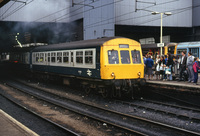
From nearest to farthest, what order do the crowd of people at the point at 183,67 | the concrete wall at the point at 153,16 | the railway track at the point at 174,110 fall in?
1. the railway track at the point at 174,110
2. the crowd of people at the point at 183,67
3. the concrete wall at the point at 153,16

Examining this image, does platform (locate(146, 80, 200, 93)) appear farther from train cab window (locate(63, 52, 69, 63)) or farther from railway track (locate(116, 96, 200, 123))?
train cab window (locate(63, 52, 69, 63))

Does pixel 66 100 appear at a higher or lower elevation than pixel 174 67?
lower

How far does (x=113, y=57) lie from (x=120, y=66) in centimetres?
57

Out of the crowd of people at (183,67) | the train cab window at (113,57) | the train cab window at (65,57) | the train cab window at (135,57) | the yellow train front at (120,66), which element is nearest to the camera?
the yellow train front at (120,66)

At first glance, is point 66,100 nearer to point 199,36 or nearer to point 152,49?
point 152,49

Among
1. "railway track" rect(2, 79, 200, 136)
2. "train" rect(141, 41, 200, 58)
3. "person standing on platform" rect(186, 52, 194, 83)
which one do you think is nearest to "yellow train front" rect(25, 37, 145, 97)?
"railway track" rect(2, 79, 200, 136)

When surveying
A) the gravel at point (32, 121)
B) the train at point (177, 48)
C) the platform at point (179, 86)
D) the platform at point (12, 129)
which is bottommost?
the gravel at point (32, 121)

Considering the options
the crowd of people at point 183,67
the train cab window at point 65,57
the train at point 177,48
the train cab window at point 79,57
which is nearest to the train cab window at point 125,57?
the train cab window at point 79,57

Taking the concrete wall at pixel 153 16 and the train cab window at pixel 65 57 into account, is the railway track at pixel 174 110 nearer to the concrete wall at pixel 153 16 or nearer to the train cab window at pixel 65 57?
the train cab window at pixel 65 57

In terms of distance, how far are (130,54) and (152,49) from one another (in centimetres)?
1699

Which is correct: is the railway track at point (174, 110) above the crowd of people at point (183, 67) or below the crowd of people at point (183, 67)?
below

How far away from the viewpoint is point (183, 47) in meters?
26.5

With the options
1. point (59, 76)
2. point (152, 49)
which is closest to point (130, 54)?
point (59, 76)

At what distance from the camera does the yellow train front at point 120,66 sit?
1281 centimetres
